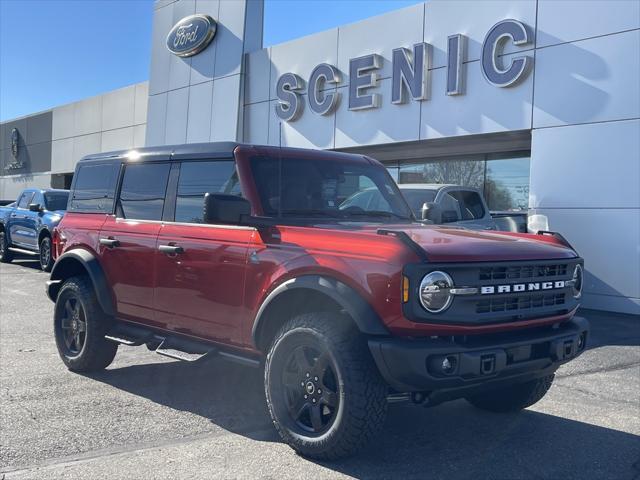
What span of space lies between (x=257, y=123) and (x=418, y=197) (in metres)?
9.68

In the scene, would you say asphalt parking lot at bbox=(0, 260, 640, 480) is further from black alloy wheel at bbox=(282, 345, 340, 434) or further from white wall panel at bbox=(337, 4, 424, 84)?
white wall panel at bbox=(337, 4, 424, 84)

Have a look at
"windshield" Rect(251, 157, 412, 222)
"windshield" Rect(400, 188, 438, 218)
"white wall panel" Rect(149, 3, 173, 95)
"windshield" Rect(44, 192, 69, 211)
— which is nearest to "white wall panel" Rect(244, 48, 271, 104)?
"white wall panel" Rect(149, 3, 173, 95)

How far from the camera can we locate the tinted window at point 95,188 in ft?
19.8

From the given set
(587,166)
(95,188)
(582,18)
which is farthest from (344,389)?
(582,18)

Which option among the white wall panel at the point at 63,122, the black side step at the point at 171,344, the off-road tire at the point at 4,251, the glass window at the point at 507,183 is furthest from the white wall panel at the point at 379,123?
the white wall panel at the point at 63,122

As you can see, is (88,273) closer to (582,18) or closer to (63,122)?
(582,18)

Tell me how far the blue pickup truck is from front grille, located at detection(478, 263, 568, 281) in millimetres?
11456

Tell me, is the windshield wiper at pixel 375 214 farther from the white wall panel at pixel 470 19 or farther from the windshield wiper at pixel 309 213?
the white wall panel at pixel 470 19

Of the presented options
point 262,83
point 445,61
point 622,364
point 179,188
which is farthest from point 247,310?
point 262,83

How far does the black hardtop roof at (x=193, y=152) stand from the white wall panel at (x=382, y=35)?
9.80m

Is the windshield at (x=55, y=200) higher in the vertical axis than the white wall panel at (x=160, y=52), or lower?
lower

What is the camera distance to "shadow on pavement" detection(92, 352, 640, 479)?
3998 mm

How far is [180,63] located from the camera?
21625 millimetres

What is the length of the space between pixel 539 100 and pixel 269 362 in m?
9.88
